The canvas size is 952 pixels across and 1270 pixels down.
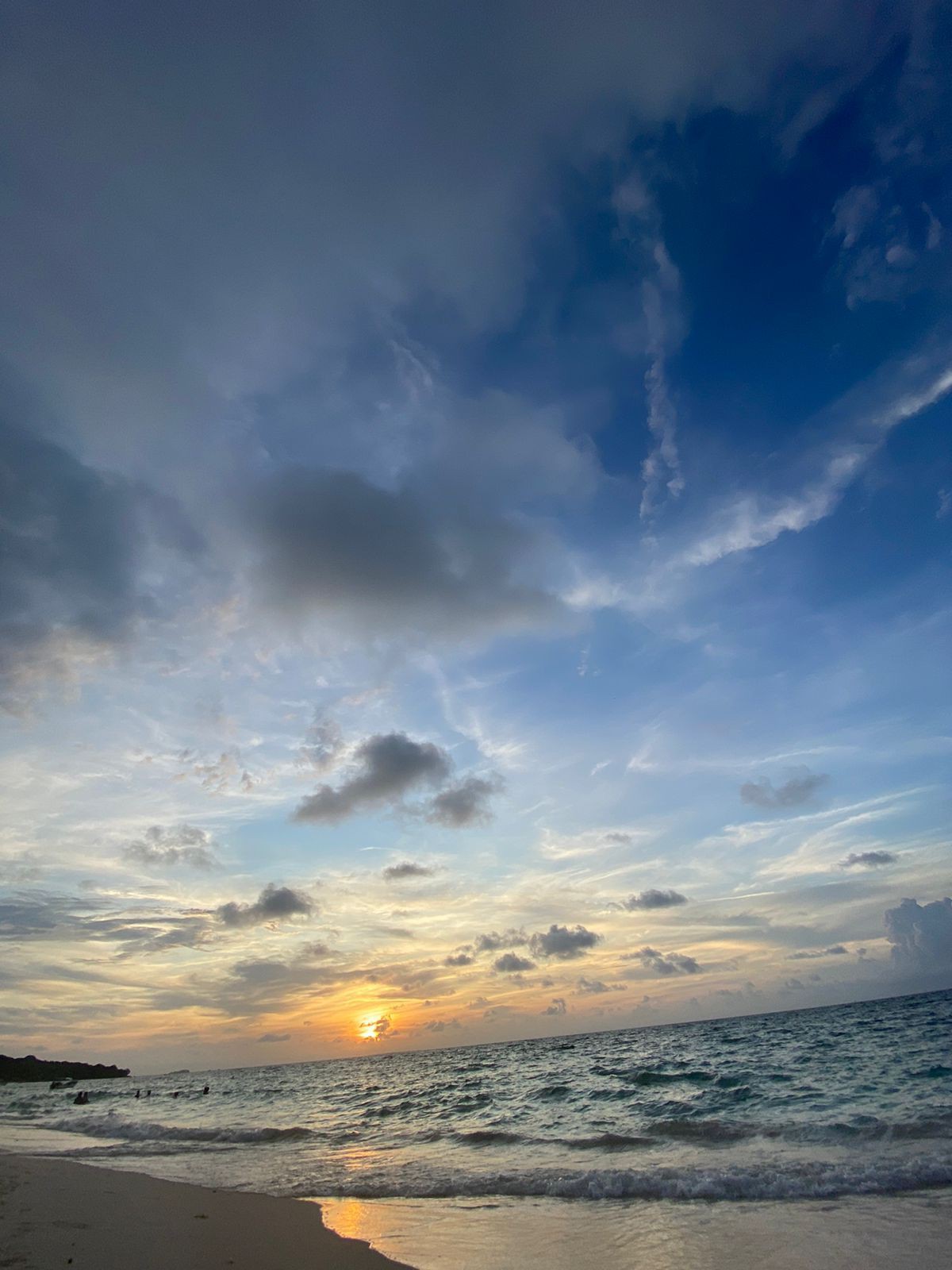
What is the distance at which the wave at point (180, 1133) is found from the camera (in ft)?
98.0

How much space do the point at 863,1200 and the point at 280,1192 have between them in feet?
43.4

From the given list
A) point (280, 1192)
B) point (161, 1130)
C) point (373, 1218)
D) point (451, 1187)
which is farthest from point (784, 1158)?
point (161, 1130)

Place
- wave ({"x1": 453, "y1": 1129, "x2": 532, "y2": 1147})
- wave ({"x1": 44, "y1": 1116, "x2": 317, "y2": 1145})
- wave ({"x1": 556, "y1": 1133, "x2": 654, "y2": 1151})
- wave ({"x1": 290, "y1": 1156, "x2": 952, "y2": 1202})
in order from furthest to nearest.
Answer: wave ({"x1": 44, "y1": 1116, "x2": 317, "y2": 1145}) → wave ({"x1": 453, "y1": 1129, "x2": 532, "y2": 1147}) → wave ({"x1": 556, "y1": 1133, "x2": 654, "y2": 1151}) → wave ({"x1": 290, "y1": 1156, "x2": 952, "y2": 1202})

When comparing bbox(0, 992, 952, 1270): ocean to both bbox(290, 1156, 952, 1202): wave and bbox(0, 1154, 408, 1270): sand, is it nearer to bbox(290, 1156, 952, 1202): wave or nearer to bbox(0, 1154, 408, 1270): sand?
bbox(290, 1156, 952, 1202): wave

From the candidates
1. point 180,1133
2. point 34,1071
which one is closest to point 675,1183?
point 180,1133

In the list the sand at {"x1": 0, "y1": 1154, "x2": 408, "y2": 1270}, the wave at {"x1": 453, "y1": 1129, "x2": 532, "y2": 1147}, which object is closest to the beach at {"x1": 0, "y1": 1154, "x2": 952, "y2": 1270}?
the sand at {"x1": 0, "y1": 1154, "x2": 408, "y2": 1270}

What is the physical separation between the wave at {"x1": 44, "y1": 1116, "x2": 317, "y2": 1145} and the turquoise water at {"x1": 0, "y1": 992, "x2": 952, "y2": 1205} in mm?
170

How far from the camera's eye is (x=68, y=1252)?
10.5 meters

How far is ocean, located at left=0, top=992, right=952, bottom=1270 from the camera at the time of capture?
12898mm

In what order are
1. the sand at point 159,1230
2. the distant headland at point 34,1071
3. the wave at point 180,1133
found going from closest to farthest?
1. the sand at point 159,1230
2. the wave at point 180,1133
3. the distant headland at point 34,1071

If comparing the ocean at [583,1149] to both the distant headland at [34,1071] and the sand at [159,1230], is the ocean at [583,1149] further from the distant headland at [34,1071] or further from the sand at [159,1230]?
the distant headland at [34,1071]

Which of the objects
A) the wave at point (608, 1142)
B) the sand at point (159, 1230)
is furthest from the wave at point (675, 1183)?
the wave at point (608, 1142)

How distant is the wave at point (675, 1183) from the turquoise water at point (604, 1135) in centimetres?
6

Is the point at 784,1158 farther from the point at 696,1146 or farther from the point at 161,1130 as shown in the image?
the point at 161,1130
